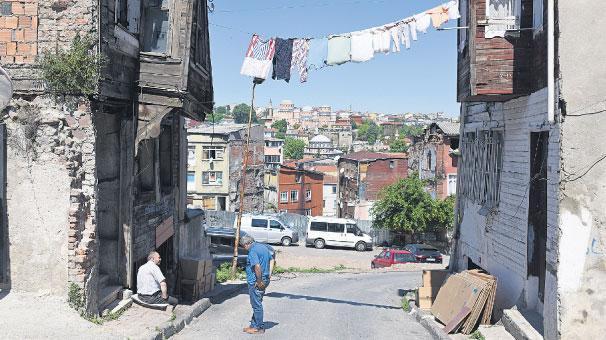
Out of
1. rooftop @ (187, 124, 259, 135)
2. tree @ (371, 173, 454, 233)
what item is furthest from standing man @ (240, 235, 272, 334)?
rooftop @ (187, 124, 259, 135)

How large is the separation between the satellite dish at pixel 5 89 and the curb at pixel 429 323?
24.5 ft

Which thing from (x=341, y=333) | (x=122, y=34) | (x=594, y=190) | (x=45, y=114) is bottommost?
(x=341, y=333)

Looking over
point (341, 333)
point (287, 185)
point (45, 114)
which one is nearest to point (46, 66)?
point (45, 114)

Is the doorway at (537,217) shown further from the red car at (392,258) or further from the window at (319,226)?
the window at (319,226)

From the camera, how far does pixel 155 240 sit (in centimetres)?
1338

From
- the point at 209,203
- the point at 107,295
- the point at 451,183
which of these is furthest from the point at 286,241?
the point at 107,295

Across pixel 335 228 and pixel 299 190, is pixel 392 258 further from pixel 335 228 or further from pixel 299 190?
pixel 299 190

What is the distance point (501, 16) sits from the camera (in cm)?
1143

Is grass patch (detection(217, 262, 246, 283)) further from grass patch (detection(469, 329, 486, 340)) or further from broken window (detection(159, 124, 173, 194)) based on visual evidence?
grass patch (detection(469, 329, 486, 340))

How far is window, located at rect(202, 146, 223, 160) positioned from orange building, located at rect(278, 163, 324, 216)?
1020 cm

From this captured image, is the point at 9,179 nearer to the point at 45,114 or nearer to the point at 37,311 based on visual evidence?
the point at 45,114

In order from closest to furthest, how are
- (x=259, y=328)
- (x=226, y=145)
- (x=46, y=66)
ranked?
1. (x=46, y=66)
2. (x=259, y=328)
3. (x=226, y=145)

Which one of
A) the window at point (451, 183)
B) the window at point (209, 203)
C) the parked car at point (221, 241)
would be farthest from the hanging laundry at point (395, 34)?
the window at point (209, 203)

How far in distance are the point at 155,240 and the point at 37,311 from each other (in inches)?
180
